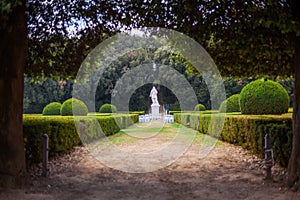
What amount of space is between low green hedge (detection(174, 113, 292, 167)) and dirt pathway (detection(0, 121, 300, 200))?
44 centimetres

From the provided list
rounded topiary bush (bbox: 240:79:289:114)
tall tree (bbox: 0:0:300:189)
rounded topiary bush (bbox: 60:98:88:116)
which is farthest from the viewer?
rounded topiary bush (bbox: 60:98:88:116)

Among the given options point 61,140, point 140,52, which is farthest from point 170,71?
point 61,140

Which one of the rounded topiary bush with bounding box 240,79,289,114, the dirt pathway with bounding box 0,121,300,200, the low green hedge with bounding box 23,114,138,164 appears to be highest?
the rounded topiary bush with bounding box 240,79,289,114

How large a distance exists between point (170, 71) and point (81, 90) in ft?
40.3

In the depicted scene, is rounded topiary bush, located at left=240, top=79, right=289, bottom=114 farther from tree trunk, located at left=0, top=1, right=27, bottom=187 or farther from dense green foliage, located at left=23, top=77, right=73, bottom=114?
dense green foliage, located at left=23, top=77, right=73, bottom=114

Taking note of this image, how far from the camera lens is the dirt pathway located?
5.40 m

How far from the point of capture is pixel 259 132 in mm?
9094

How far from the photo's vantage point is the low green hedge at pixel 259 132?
723 cm

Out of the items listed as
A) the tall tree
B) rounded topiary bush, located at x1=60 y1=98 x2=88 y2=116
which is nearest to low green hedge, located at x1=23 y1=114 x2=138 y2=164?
the tall tree

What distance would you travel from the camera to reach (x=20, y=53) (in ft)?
19.2

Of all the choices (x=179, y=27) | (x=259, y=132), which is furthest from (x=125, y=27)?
(x=259, y=132)

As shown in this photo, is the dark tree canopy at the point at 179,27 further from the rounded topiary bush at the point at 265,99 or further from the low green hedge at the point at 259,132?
the rounded topiary bush at the point at 265,99

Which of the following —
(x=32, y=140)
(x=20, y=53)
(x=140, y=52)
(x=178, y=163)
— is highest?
(x=140, y=52)

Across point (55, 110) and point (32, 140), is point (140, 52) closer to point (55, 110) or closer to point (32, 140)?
point (55, 110)
